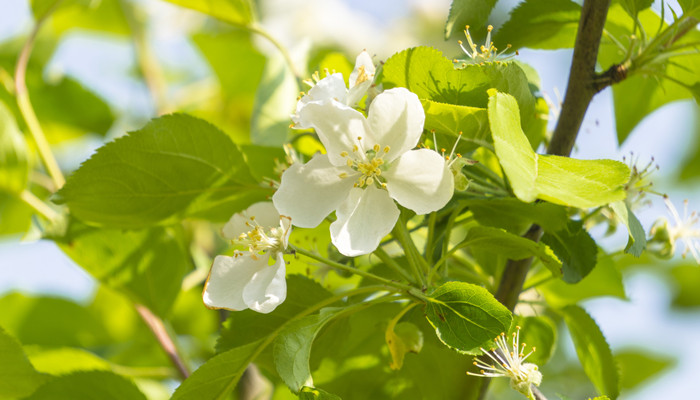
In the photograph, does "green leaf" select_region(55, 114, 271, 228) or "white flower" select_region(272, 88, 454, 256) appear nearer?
"white flower" select_region(272, 88, 454, 256)

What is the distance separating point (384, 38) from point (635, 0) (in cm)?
220

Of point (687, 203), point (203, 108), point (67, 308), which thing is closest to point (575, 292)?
point (687, 203)

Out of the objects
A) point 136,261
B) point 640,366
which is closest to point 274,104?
point 136,261

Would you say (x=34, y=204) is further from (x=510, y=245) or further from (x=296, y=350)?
(x=510, y=245)

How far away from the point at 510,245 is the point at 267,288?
260mm

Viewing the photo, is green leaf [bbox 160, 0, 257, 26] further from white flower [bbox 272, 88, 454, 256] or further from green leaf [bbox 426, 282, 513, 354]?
green leaf [bbox 426, 282, 513, 354]

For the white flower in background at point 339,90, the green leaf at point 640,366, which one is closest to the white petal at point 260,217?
the white flower in background at point 339,90

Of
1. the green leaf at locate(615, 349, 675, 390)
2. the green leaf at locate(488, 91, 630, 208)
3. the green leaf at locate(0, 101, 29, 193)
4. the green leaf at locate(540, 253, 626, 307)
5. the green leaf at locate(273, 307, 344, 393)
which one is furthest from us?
the green leaf at locate(615, 349, 675, 390)

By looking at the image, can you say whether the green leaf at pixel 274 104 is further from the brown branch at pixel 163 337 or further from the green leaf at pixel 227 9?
the brown branch at pixel 163 337

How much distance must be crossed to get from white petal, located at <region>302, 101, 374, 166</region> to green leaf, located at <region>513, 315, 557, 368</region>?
0.38m

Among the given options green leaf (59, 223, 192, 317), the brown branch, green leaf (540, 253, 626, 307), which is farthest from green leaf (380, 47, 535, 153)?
the brown branch

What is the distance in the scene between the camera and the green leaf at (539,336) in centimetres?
96

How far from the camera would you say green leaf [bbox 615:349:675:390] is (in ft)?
5.85

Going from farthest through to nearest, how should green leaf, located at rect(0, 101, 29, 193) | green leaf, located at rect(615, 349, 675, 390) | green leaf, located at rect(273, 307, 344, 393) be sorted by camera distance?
green leaf, located at rect(615, 349, 675, 390)
green leaf, located at rect(0, 101, 29, 193)
green leaf, located at rect(273, 307, 344, 393)
